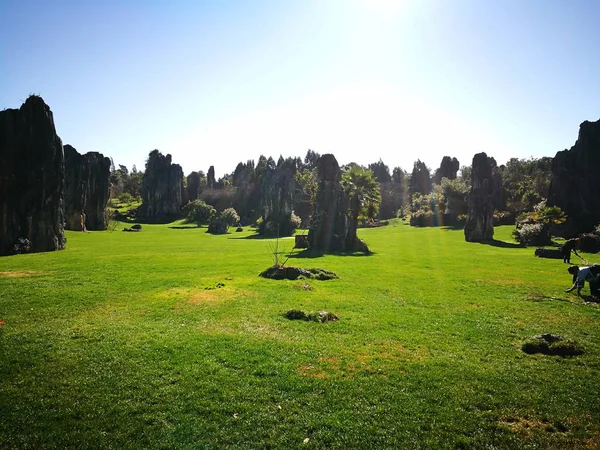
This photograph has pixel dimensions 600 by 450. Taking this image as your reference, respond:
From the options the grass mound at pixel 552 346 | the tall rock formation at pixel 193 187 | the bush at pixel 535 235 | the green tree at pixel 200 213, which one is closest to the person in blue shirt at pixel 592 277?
the grass mound at pixel 552 346

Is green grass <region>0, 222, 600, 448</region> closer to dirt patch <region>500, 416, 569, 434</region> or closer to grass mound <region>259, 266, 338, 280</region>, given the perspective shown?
dirt patch <region>500, 416, 569, 434</region>

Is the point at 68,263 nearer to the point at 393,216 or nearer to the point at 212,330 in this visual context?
the point at 212,330

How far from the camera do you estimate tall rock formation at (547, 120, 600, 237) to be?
2474 inches

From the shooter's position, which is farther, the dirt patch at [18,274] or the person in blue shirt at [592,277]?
the dirt patch at [18,274]

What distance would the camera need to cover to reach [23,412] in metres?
9.77

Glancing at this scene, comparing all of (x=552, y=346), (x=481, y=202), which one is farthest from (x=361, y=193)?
(x=552, y=346)

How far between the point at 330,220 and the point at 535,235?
3209 centimetres

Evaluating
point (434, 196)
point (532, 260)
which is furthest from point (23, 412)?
point (434, 196)

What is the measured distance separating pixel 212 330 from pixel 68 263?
26337 millimetres

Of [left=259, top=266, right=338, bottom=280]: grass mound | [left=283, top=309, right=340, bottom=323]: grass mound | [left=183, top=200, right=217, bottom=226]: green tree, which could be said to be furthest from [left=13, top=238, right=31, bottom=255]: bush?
[left=183, top=200, right=217, bottom=226]: green tree

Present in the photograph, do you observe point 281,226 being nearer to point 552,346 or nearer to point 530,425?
point 552,346

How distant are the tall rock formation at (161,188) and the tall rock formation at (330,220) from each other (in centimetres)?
→ 8736

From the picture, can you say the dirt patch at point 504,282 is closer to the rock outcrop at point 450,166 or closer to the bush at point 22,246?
the bush at point 22,246

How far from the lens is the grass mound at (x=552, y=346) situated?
1400 cm
